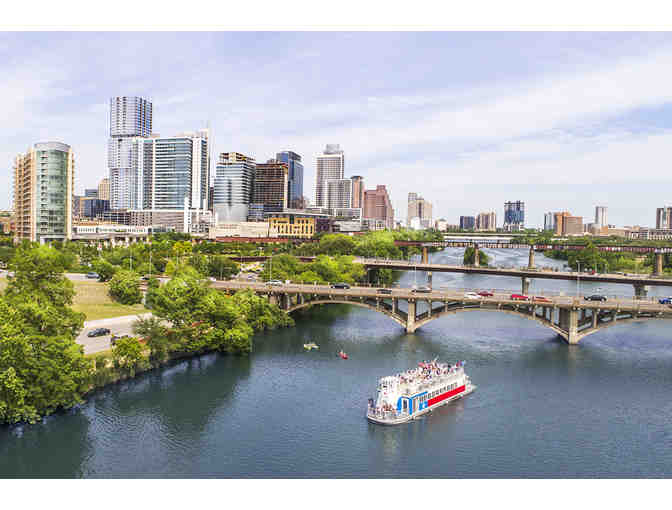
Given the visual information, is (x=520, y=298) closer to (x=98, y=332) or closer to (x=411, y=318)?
(x=411, y=318)

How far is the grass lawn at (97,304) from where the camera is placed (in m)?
76.6

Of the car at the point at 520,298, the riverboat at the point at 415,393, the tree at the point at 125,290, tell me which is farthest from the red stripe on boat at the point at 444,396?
the tree at the point at 125,290

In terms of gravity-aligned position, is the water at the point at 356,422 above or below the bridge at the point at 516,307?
below

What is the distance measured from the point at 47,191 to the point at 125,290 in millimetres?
83819

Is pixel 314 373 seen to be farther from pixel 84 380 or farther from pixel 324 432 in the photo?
pixel 84 380

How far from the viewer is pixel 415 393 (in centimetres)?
4891

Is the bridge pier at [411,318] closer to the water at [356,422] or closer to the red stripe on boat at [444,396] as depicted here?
the water at [356,422]

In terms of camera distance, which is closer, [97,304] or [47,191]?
[97,304]

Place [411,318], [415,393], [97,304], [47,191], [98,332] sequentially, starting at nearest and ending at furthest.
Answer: [415,393]
[98,332]
[411,318]
[97,304]
[47,191]

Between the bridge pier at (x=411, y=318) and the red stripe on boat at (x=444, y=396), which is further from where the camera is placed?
the bridge pier at (x=411, y=318)

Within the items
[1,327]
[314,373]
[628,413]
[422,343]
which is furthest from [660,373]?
[1,327]

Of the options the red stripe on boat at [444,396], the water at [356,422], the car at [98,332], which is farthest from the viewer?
the car at [98,332]

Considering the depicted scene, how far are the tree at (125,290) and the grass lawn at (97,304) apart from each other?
819mm

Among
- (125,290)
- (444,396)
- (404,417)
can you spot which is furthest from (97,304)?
(444,396)
